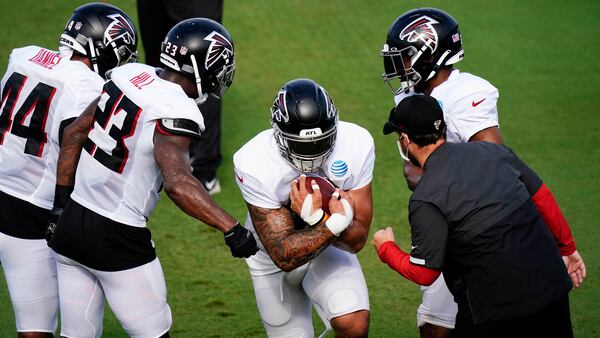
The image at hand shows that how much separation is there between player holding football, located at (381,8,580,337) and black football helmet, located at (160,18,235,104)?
125cm

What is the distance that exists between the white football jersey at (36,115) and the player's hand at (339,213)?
1.64m

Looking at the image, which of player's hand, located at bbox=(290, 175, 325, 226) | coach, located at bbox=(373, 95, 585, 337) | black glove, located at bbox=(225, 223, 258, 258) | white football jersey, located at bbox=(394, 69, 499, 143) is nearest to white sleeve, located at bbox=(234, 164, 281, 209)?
player's hand, located at bbox=(290, 175, 325, 226)

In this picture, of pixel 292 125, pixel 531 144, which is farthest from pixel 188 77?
pixel 531 144

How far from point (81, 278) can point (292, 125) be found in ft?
4.86

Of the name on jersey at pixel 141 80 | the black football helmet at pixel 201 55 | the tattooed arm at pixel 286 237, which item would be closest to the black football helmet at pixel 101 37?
the black football helmet at pixel 201 55

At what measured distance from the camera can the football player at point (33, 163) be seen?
535cm

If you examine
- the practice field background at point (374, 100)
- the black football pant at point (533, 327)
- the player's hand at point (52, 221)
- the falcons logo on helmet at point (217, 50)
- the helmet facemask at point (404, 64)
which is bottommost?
the practice field background at point (374, 100)

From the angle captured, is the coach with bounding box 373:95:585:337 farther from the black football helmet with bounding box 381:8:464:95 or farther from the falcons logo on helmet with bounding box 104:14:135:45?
the falcons logo on helmet with bounding box 104:14:135:45

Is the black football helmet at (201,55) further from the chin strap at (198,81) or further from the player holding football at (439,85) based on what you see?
the player holding football at (439,85)

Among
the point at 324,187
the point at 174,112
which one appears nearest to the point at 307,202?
the point at 324,187

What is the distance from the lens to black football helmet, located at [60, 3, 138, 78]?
5664 millimetres

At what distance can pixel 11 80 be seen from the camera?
18.1ft

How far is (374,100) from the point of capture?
10938 mm

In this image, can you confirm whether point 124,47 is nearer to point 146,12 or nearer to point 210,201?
point 210,201
